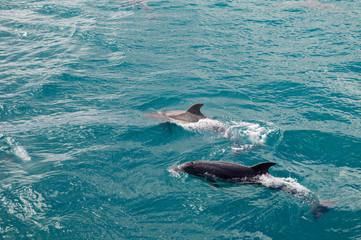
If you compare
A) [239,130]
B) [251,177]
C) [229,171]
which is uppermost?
[229,171]

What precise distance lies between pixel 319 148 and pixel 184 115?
15.2ft

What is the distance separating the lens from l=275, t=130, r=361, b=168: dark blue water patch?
10133 millimetres

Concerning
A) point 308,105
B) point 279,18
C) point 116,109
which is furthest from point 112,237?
point 279,18

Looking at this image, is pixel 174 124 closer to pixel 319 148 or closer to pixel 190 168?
pixel 190 168

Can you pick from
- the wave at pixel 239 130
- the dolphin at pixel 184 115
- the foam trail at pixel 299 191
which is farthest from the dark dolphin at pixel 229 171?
the dolphin at pixel 184 115

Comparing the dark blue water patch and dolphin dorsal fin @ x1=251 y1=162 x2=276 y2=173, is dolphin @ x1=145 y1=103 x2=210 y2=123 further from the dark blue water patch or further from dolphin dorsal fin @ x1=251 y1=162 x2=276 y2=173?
dolphin dorsal fin @ x1=251 y1=162 x2=276 y2=173

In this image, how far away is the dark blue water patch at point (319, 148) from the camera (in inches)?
399

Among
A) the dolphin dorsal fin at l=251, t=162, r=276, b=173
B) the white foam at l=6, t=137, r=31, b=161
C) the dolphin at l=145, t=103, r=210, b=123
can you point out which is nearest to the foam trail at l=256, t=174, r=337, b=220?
the dolphin dorsal fin at l=251, t=162, r=276, b=173

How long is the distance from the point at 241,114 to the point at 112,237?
7.30 meters

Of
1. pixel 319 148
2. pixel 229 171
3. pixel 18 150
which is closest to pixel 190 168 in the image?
pixel 229 171

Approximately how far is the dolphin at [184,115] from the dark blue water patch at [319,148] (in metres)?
3.00

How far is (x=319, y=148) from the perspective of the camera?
1078 cm

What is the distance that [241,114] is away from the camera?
521 inches

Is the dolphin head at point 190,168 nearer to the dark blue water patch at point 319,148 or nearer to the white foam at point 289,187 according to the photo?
the white foam at point 289,187
